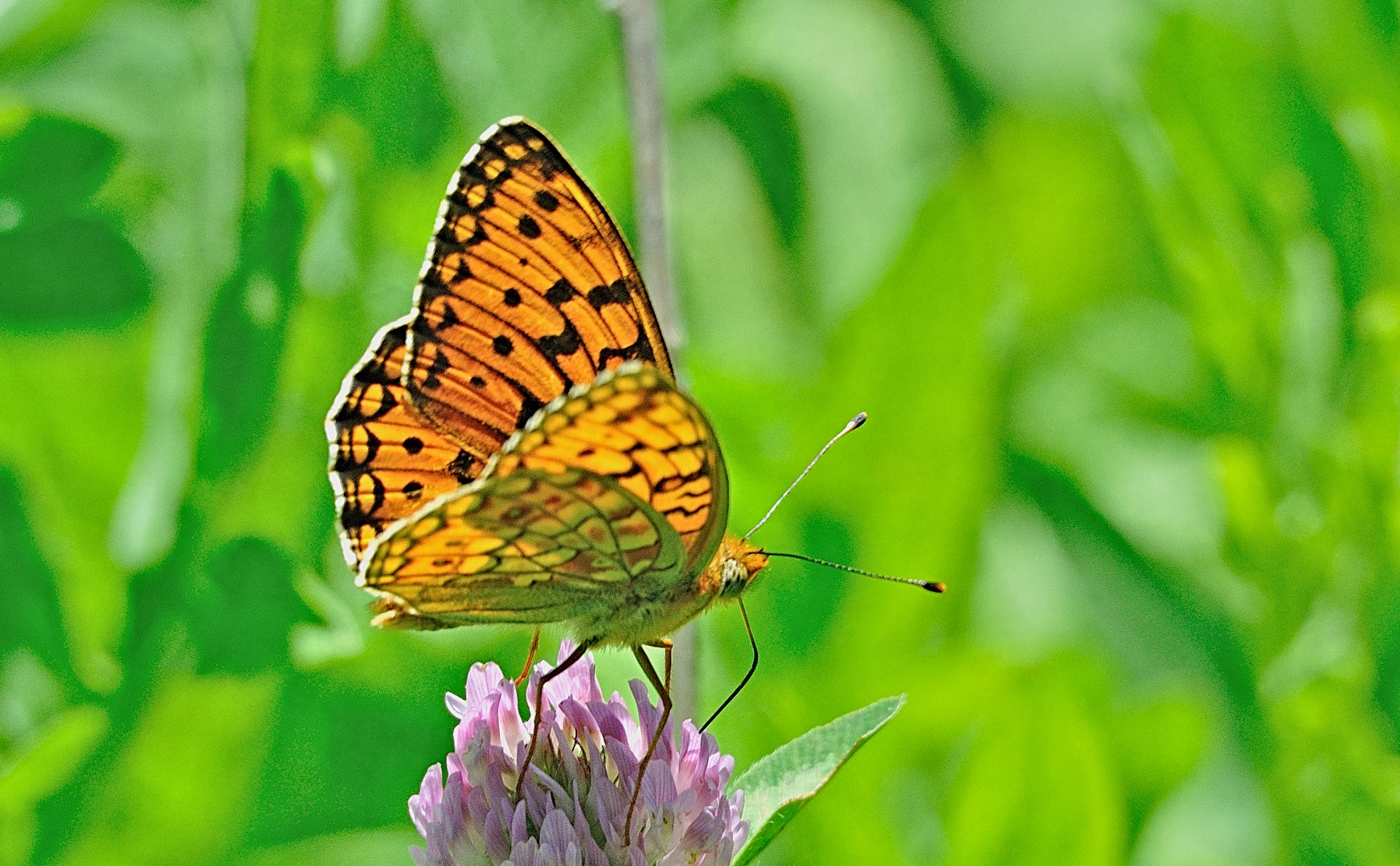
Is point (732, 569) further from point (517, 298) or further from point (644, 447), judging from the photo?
point (517, 298)

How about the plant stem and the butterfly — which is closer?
the butterfly

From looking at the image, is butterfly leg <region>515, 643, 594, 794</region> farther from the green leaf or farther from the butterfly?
the green leaf

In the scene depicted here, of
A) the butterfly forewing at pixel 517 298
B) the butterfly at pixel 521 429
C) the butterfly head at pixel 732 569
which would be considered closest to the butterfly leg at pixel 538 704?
the butterfly at pixel 521 429

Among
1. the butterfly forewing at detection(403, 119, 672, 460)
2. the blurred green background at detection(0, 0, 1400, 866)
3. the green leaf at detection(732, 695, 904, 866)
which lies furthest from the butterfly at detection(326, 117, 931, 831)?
the blurred green background at detection(0, 0, 1400, 866)

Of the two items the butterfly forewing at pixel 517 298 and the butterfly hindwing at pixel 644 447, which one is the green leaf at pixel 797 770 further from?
the butterfly forewing at pixel 517 298

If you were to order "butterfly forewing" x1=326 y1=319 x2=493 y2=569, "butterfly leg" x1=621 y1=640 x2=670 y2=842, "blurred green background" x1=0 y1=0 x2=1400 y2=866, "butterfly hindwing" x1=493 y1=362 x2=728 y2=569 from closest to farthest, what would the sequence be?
1. "butterfly hindwing" x1=493 y1=362 x2=728 y2=569
2. "butterfly leg" x1=621 y1=640 x2=670 y2=842
3. "butterfly forewing" x1=326 y1=319 x2=493 y2=569
4. "blurred green background" x1=0 y1=0 x2=1400 y2=866

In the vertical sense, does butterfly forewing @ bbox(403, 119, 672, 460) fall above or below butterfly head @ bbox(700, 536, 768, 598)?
above
